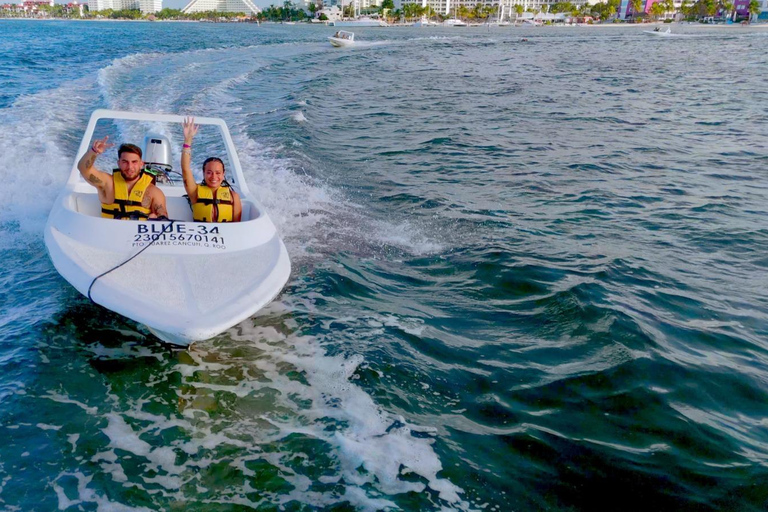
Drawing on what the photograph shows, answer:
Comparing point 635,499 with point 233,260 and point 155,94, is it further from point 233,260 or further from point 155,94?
point 155,94

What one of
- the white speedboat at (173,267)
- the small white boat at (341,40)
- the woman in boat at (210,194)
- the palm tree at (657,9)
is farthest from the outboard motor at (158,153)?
the palm tree at (657,9)

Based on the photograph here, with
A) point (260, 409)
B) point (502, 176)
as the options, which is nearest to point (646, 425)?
point (260, 409)

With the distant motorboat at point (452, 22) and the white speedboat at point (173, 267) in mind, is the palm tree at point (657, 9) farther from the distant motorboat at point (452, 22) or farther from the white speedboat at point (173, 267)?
the white speedboat at point (173, 267)

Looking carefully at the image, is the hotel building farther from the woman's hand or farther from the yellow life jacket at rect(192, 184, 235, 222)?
the yellow life jacket at rect(192, 184, 235, 222)

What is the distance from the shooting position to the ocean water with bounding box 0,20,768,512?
11.6 feet

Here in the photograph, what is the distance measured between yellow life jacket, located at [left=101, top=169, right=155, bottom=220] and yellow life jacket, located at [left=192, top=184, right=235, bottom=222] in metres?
0.51

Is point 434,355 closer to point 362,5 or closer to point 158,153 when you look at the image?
point 158,153

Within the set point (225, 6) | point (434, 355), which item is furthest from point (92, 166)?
point (225, 6)

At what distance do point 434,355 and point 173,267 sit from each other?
2414mm

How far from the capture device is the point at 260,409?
13.6 ft

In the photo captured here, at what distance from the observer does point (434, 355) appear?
193 inches

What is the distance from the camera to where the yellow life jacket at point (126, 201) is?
221 inches

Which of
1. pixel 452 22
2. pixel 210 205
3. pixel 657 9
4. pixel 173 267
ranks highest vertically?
pixel 657 9

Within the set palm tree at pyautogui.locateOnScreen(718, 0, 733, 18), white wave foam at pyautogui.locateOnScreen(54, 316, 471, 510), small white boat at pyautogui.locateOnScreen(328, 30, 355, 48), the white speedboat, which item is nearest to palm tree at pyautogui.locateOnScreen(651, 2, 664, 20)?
palm tree at pyautogui.locateOnScreen(718, 0, 733, 18)
